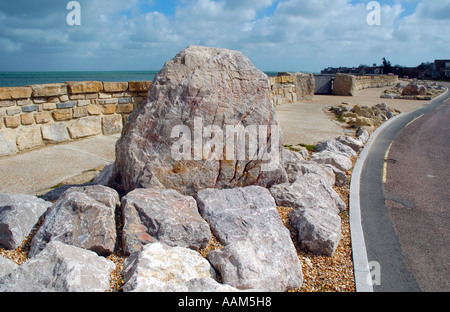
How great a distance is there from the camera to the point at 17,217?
3590 millimetres

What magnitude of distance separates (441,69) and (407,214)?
6182 cm

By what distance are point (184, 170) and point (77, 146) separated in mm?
4745

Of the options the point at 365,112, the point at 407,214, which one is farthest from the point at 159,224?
the point at 365,112

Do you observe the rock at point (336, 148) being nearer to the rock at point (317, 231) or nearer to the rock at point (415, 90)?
the rock at point (317, 231)

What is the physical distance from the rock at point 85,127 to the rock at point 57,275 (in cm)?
603

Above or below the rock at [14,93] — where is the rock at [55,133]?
below

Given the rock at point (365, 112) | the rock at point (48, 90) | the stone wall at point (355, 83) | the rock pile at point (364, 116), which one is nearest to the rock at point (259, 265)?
the rock at point (48, 90)

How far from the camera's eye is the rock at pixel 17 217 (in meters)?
3.46

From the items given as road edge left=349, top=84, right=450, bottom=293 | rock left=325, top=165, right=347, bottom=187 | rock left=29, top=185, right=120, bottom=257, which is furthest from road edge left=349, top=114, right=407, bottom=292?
rock left=29, top=185, right=120, bottom=257

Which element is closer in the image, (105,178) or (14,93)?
(105,178)

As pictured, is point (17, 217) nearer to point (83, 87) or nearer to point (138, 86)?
point (83, 87)

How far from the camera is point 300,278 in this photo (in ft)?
10.6

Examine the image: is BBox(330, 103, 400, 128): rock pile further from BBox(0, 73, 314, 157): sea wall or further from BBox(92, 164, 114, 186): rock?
BBox(92, 164, 114, 186): rock
